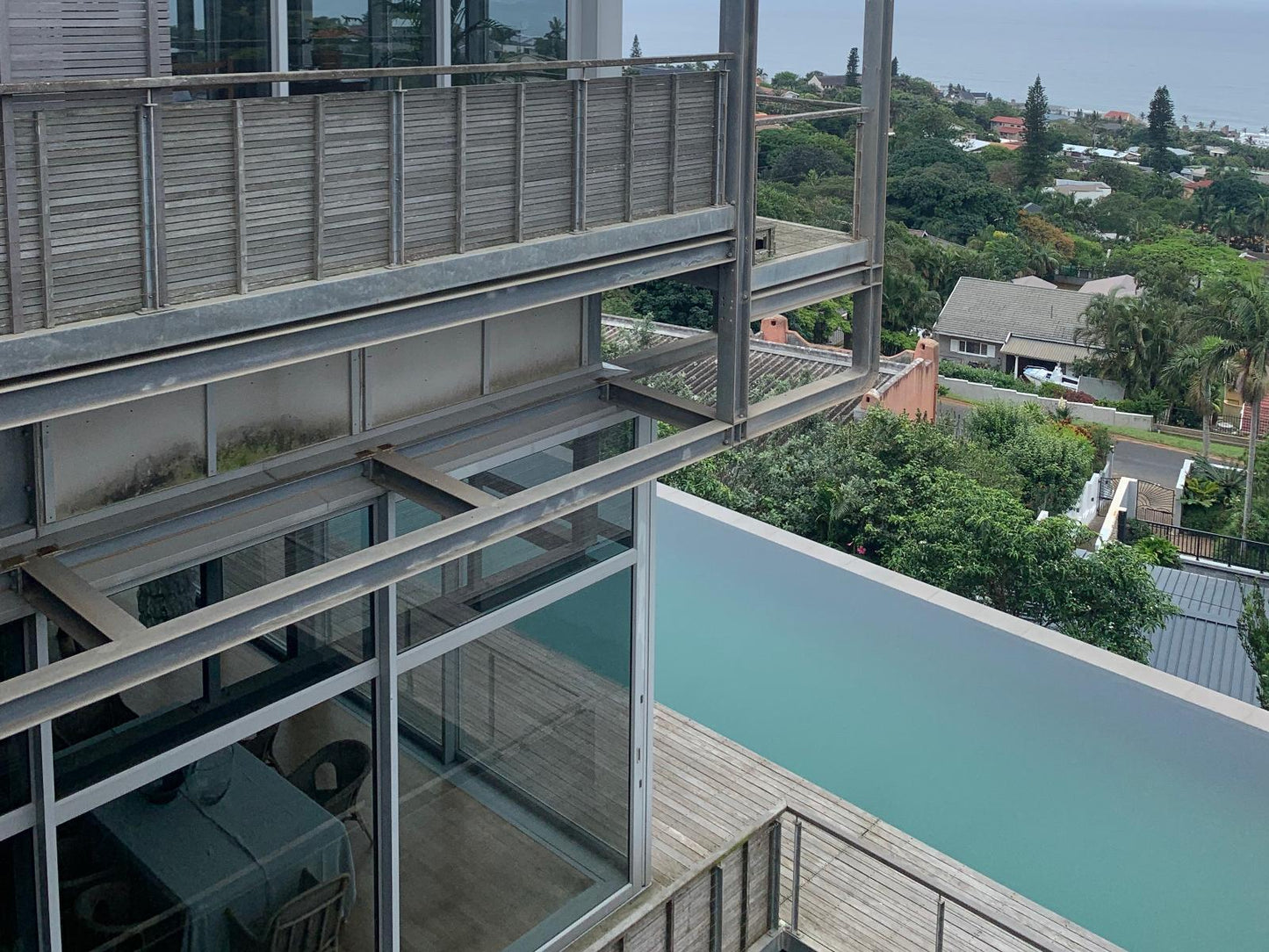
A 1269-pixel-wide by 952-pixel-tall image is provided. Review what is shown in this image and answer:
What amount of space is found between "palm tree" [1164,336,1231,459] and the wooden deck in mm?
33780

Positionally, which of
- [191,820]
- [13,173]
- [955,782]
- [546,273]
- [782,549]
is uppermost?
[13,173]

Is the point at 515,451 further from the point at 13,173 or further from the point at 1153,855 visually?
the point at 1153,855

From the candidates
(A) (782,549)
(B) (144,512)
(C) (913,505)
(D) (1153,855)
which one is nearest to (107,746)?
(B) (144,512)

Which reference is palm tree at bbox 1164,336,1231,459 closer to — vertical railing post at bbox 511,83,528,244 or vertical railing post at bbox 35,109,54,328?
vertical railing post at bbox 511,83,528,244

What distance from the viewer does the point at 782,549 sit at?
51.0 ft

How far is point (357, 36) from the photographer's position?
5570 mm

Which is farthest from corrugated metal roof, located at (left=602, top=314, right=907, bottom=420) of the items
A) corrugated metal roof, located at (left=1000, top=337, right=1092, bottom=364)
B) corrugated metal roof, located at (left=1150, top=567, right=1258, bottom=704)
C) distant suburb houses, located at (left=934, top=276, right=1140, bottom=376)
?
distant suburb houses, located at (left=934, top=276, right=1140, bottom=376)

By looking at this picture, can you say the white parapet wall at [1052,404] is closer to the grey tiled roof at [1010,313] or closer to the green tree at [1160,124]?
the grey tiled roof at [1010,313]

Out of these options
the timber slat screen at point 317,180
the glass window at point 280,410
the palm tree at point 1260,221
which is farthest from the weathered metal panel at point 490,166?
the palm tree at point 1260,221

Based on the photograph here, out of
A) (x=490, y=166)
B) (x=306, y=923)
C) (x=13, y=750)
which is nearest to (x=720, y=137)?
(x=490, y=166)

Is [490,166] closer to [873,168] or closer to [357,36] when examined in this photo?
[357,36]

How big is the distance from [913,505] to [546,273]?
610 inches

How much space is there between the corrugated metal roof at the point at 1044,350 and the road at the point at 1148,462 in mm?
12473

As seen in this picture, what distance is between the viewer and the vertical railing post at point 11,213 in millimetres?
3586
